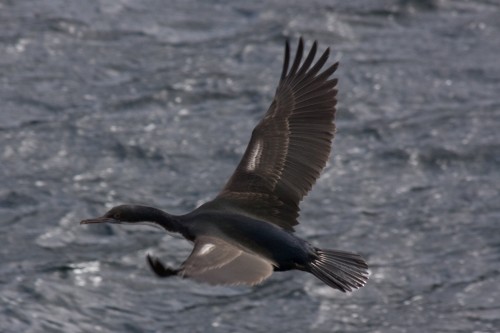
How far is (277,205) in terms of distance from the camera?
25.2 feet

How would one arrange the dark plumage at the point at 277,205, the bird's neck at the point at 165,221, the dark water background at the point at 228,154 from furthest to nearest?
1. the dark water background at the point at 228,154
2. the bird's neck at the point at 165,221
3. the dark plumage at the point at 277,205

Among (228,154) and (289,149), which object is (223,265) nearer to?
(289,149)

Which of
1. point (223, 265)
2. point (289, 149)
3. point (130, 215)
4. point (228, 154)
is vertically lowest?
point (228, 154)

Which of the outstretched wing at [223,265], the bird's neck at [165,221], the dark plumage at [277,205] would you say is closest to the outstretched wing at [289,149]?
the dark plumage at [277,205]

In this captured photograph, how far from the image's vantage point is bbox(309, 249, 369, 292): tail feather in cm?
709

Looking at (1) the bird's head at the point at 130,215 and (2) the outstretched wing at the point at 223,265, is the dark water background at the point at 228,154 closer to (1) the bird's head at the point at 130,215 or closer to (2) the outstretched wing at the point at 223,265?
(1) the bird's head at the point at 130,215

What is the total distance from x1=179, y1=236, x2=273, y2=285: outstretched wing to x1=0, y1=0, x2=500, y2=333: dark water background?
1.66 m

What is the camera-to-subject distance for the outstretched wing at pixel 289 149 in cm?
767

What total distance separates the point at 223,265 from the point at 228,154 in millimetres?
3907

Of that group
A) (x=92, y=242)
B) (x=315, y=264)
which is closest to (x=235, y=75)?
(x=92, y=242)

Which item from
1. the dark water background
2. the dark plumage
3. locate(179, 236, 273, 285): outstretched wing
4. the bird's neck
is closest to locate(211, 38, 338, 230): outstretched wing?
the dark plumage

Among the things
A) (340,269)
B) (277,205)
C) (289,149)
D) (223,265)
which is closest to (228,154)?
(289,149)

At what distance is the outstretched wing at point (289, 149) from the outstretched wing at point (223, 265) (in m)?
0.84

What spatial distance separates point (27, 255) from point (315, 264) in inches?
96.4
